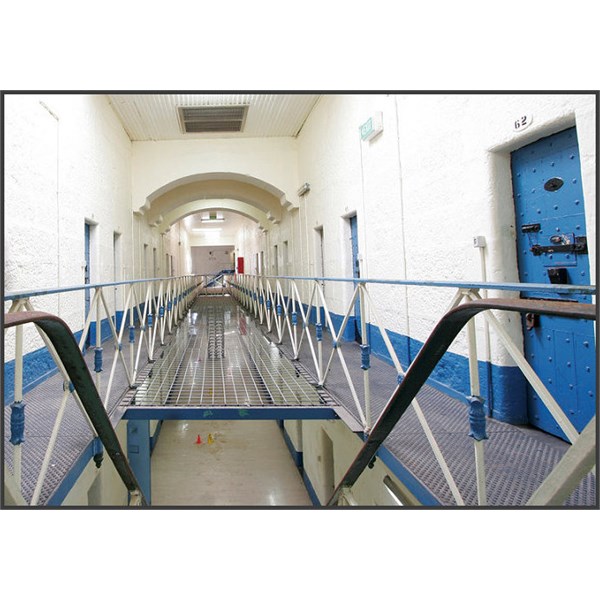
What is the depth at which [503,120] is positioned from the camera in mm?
1684

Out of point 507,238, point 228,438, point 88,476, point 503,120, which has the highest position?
point 503,120

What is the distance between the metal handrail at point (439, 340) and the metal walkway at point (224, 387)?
0.79 metres

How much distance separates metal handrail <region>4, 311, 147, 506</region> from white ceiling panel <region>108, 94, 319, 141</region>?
3613 millimetres

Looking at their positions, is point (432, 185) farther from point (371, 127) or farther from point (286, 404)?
point (286, 404)

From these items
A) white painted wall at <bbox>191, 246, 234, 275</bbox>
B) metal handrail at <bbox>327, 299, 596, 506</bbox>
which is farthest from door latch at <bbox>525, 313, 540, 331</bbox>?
white painted wall at <bbox>191, 246, 234, 275</bbox>

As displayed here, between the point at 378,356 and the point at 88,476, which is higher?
the point at 378,356

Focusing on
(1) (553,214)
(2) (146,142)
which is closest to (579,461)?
(1) (553,214)

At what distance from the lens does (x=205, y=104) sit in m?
4.53

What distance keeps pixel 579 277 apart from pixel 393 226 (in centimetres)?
148

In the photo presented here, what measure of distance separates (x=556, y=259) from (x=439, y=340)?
1047 millimetres

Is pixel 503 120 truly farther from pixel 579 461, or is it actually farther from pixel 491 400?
pixel 579 461

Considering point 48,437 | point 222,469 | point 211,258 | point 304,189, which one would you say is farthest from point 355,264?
point 211,258

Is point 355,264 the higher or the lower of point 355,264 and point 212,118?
the lower

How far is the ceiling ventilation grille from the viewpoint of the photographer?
4.69m
